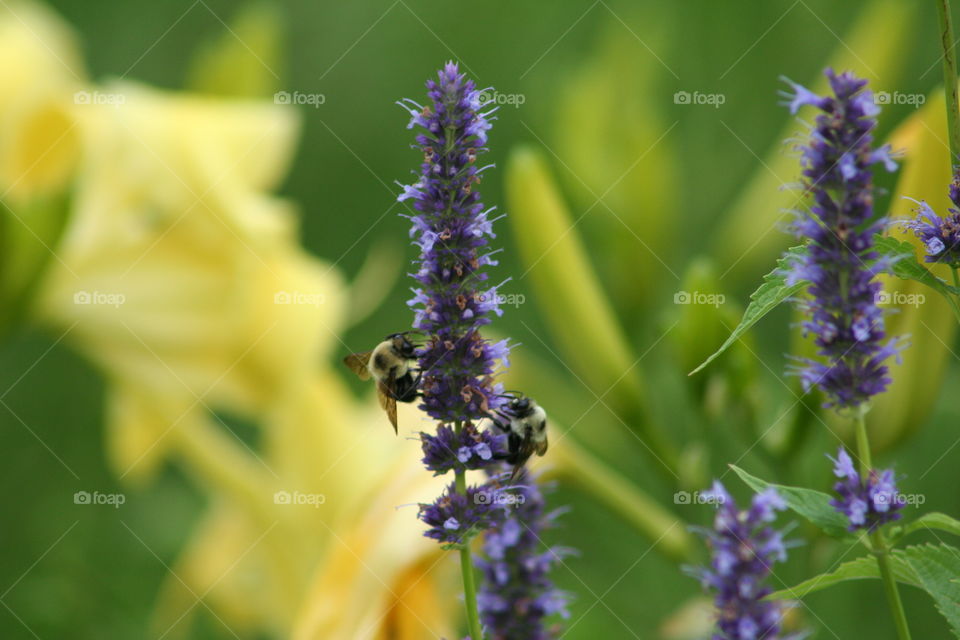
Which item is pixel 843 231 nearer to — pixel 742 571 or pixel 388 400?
pixel 742 571

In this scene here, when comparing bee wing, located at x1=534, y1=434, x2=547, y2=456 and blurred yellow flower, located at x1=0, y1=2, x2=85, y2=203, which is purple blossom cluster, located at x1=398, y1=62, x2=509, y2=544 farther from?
blurred yellow flower, located at x1=0, y1=2, x2=85, y2=203

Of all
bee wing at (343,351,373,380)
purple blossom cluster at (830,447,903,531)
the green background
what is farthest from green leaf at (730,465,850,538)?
the green background

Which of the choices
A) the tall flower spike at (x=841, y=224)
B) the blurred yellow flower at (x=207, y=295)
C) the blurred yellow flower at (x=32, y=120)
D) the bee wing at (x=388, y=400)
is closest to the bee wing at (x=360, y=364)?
the bee wing at (x=388, y=400)

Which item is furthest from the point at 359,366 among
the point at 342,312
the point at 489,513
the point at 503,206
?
the point at 503,206

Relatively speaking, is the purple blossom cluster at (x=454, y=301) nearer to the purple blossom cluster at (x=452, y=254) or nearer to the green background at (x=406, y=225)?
the purple blossom cluster at (x=452, y=254)

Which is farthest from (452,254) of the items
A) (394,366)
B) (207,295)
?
(207,295)
